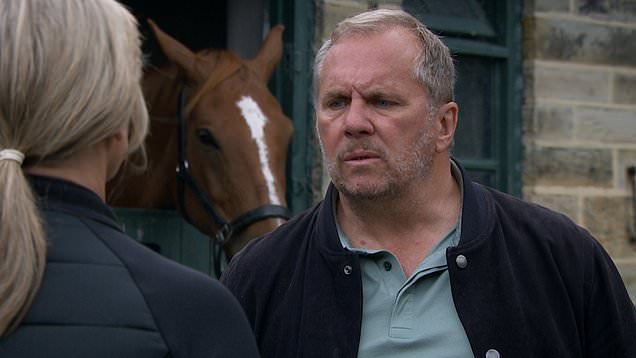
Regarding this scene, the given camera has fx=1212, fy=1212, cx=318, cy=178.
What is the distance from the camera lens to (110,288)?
5.50 ft

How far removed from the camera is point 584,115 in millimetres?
5844

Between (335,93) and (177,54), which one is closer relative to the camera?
(335,93)

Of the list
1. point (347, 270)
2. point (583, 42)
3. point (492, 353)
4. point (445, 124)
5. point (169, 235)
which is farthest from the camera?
point (583, 42)

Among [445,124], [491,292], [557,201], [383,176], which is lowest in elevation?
[557,201]

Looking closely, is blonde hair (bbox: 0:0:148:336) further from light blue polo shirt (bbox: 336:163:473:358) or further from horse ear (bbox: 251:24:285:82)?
horse ear (bbox: 251:24:285:82)

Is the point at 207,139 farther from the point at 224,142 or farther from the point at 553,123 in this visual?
the point at 553,123

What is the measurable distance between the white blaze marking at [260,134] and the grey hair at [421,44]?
1996 mm

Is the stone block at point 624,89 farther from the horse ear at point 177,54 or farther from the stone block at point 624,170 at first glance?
the horse ear at point 177,54

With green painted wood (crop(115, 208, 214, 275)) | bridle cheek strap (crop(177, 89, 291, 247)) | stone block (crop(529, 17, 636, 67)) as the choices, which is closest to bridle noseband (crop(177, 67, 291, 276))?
bridle cheek strap (crop(177, 89, 291, 247))

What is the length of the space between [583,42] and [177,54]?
2.02 meters

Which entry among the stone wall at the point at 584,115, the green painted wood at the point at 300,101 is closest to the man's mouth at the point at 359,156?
the green painted wood at the point at 300,101

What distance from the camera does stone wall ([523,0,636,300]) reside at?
18.9ft

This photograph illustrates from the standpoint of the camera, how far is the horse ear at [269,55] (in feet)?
16.9

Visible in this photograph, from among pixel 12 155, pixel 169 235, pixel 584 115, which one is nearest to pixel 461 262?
pixel 12 155
